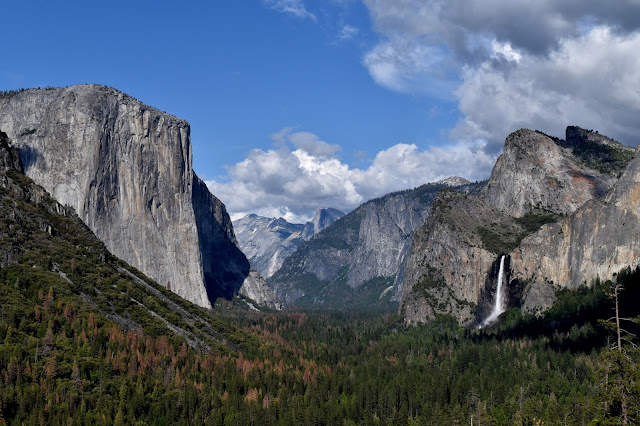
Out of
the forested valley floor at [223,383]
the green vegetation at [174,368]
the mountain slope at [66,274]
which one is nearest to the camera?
the forested valley floor at [223,383]

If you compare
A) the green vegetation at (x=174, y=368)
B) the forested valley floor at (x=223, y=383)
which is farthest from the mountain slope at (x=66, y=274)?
the forested valley floor at (x=223, y=383)

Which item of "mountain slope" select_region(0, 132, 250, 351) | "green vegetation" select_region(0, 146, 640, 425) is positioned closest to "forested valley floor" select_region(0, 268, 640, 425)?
"green vegetation" select_region(0, 146, 640, 425)

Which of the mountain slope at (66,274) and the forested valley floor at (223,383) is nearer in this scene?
the forested valley floor at (223,383)

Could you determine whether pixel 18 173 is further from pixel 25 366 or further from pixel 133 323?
pixel 25 366

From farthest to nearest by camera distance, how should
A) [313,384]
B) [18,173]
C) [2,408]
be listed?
1. [18,173]
2. [313,384]
3. [2,408]

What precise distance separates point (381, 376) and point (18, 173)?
123 metres

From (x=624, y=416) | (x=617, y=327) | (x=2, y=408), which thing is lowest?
(x=2, y=408)

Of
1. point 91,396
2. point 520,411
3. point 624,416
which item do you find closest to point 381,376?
point 520,411

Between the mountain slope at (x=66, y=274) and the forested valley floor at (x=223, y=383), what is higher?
the mountain slope at (x=66, y=274)

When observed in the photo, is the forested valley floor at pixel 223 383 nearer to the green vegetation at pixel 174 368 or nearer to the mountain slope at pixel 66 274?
the green vegetation at pixel 174 368

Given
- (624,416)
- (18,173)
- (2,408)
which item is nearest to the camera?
(624,416)

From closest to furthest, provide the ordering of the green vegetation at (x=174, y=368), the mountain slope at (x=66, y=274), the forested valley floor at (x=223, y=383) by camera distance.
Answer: the forested valley floor at (x=223, y=383)
the green vegetation at (x=174, y=368)
the mountain slope at (x=66, y=274)

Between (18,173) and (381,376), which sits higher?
(18,173)

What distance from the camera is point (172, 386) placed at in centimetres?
12750
